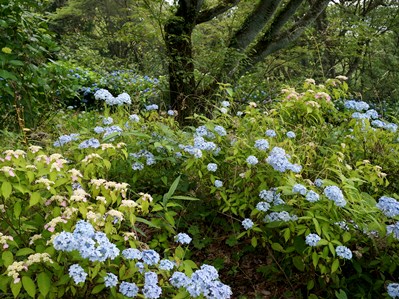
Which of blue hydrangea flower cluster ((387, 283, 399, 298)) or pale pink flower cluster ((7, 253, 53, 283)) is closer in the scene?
pale pink flower cluster ((7, 253, 53, 283))

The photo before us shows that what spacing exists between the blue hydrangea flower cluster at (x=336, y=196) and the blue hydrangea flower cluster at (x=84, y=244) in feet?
3.57

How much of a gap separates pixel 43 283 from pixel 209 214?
1.39m

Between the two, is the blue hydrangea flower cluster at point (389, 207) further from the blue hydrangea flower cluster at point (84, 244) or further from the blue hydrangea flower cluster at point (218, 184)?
the blue hydrangea flower cluster at point (84, 244)

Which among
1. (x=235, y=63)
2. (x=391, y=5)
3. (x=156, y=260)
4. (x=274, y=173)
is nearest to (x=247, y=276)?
(x=274, y=173)

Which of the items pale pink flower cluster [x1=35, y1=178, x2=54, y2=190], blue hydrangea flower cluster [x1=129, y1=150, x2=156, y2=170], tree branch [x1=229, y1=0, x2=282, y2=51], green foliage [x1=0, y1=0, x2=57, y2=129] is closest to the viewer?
pale pink flower cluster [x1=35, y1=178, x2=54, y2=190]

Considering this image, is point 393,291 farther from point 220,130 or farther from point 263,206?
point 220,130

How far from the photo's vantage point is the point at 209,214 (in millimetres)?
2637

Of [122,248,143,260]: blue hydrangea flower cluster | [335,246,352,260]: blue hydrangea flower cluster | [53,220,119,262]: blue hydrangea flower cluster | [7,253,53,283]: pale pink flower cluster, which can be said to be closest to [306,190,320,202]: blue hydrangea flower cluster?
[335,246,352,260]: blue hydrangea flower cluster

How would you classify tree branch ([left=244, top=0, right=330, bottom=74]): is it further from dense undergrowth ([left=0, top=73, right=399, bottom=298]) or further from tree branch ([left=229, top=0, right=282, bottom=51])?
dense undergrowth ([left=0, top=73, right=399, bottom=298])

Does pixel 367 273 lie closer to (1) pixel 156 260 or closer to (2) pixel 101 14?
(1) pixel 156 260

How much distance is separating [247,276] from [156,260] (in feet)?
3.17

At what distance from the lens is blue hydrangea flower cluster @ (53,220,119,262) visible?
130cm

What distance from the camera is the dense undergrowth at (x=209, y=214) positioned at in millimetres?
1509

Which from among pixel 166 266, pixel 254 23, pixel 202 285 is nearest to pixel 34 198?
pixel 166 266
